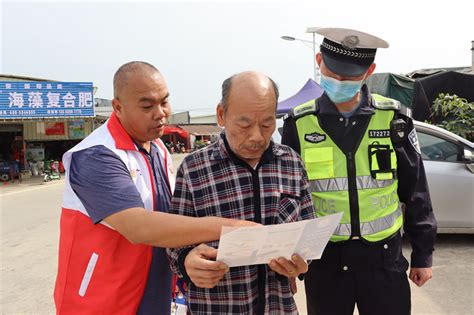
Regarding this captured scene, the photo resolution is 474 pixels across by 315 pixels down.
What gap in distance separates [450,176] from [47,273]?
15.6ft

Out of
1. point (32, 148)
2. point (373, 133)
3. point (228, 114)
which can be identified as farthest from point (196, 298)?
point (32, 148)

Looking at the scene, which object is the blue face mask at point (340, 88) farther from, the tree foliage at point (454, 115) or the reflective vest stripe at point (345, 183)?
the tree foliage at point (454, 115)

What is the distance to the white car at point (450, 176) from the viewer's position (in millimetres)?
4355

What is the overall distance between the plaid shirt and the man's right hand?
0.36 feet

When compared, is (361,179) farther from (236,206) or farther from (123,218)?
(123,218)

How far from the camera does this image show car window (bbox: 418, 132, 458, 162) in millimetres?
4441

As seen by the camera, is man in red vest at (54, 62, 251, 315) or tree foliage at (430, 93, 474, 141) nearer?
man in red vest at (54, 62, 251, 315)

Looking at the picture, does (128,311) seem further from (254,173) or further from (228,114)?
(228,114)

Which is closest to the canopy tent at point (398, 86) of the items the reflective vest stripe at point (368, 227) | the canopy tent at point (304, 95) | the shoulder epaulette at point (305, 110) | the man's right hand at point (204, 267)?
the canopy tent at point (304, 95)

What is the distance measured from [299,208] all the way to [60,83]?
1635cm

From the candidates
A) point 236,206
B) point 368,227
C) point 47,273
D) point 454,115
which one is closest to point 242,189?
point 236,206

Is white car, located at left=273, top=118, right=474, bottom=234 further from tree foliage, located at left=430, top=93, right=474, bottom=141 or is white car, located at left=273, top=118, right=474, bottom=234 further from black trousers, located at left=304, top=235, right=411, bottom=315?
tree foliage, located at left=430, top=93, right=474, bottom=141

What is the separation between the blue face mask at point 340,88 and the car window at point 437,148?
3132 mm

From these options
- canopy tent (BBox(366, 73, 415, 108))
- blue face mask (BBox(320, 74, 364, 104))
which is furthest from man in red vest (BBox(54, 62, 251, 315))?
canopy tent (BBox(366, 73, 415, 108))
